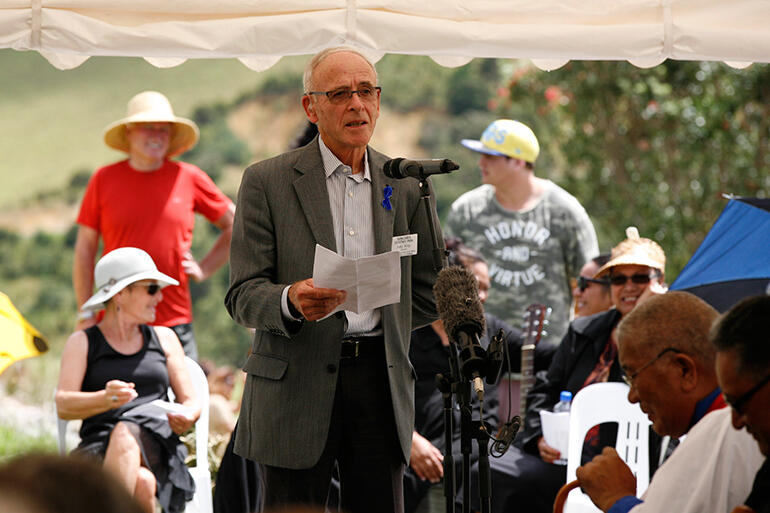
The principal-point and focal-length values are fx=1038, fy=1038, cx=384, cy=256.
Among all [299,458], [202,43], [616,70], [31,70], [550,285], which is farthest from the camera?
[31,70]

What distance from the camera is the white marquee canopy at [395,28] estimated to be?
12.2ft

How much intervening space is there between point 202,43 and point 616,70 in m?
8.60

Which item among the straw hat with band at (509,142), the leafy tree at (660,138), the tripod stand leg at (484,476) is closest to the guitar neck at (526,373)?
the straw hat with band at (509,142)

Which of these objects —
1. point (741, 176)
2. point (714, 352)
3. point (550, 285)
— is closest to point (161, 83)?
point (741, 176)

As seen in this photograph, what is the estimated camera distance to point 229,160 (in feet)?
65.0

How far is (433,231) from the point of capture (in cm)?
318

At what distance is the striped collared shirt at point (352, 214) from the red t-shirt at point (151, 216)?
2.82 metres

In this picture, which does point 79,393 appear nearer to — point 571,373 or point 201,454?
point 201,454

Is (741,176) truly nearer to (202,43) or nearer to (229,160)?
(202,43)

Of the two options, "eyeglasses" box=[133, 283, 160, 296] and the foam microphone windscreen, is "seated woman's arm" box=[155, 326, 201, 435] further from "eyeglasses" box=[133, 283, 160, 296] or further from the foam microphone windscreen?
the foam microphone windscreen

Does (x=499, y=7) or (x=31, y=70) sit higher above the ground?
(x=31, y=70)

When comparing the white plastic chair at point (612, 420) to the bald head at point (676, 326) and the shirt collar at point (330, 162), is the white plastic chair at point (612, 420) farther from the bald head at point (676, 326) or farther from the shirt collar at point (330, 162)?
the shirt collar at point (330, 162)

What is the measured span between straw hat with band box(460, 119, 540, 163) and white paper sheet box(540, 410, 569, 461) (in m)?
2.05

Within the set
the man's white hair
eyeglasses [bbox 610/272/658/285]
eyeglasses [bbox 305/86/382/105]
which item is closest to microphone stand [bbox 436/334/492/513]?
eyeglasses [bbox 305/86/382/105]
